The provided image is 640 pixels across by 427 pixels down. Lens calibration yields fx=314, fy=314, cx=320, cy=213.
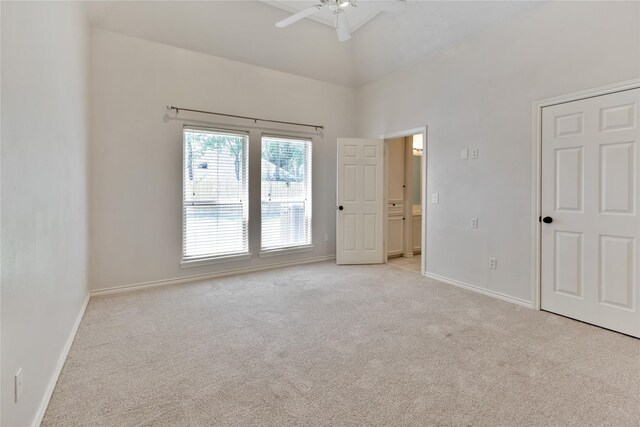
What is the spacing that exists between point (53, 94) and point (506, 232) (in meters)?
4.14

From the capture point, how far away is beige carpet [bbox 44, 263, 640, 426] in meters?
1.67

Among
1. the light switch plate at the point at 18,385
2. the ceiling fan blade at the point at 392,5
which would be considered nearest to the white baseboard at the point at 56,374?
the light switch plate at the point at 18,385

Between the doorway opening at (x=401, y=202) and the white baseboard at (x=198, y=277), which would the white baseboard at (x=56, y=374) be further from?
the doorway opening at (x=401, y=202)

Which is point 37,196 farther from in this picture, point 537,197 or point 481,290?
point 481,290

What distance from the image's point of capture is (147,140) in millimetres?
3826

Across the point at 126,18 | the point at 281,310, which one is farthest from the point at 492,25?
the point at 126,18

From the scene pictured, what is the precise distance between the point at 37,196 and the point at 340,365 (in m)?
2.04

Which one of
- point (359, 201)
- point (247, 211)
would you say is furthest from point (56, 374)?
point (359, 201)

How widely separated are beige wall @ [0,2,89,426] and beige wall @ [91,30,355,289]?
932 millimetres

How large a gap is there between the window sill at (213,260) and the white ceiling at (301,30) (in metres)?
2.75

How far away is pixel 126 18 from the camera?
→ 3.52m

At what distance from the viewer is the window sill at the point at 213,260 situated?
413 centimetres

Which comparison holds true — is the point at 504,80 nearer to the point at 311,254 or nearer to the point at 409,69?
the point at 409,69

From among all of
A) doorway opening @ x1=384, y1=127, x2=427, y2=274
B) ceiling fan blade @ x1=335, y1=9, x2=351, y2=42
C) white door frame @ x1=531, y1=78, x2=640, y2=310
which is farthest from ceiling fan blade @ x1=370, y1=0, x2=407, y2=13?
doorway opening @ x1=384, y1=127, x2=427, y2=274
